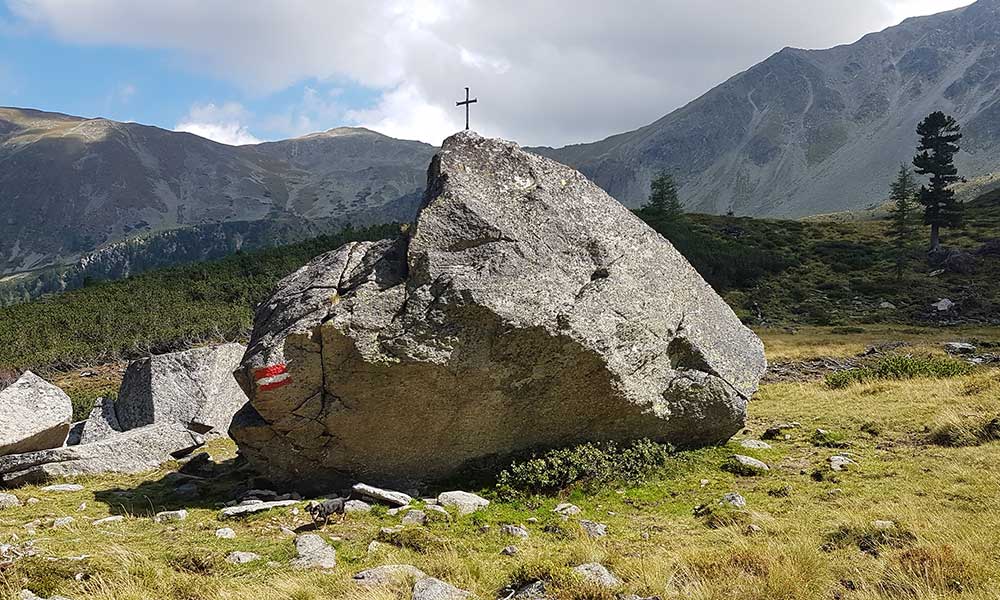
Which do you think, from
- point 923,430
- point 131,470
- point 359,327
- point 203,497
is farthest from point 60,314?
point 923,430

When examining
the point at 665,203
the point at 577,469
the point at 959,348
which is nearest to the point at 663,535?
the point at 577,469

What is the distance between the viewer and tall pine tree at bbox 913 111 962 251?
6612 centimetres

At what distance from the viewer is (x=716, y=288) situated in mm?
56625

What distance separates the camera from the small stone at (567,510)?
32.7 feet

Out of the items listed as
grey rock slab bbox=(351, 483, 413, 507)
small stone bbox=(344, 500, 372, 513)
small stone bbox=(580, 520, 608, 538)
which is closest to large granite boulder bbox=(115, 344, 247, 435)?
grey rock slab bbox=(351, 483, 413, 507)

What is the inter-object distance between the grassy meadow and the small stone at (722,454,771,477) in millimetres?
150

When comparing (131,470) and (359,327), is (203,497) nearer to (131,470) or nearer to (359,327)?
(131,470)

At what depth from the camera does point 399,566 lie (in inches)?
286

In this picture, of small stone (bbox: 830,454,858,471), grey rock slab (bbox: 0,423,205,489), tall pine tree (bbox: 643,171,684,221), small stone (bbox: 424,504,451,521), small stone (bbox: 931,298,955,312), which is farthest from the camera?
tall pine tree (bbox: 643,171,684,221)

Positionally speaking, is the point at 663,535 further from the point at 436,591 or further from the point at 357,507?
the point at 357,507

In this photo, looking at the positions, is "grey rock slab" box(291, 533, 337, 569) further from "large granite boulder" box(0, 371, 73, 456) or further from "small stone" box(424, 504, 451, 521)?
"large granite boulder" box(0, 371, 73, 456)

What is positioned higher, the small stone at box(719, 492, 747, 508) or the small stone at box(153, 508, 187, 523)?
the small stone at box(719, 492, 747, 508)

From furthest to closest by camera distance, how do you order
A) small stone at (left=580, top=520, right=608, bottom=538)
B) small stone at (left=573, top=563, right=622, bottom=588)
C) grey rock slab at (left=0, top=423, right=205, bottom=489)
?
grey rock slab at (left=0, top=423, right=205, bottom=489), small stone at (left=580, top=520, right=608, bottom=538), small stone at (left=573, top=563, right=622, bottom=588)

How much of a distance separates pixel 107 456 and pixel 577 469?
11.2 meters
